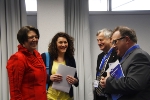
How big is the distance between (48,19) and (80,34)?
610mm

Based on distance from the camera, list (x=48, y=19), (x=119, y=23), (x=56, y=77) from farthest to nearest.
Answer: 1. (x=119, y=23)
2. (x=48, y=19)
3. (x=56, y=77)

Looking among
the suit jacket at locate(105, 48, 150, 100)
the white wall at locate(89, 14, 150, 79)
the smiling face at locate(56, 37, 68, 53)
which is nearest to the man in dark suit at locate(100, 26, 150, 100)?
the suit jacket at locate(105, 48, 150, 100)

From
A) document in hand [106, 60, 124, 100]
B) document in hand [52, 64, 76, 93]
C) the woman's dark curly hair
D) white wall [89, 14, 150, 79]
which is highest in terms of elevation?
white wall [89, 14, 150, 79]

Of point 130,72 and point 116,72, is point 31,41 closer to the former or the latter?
point 116,72

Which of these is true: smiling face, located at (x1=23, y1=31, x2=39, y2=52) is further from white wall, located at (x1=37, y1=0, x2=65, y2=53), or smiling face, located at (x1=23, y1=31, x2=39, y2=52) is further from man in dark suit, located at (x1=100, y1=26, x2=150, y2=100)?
white wall, located at (x1=37, y1=0, x2=65, y2=53)

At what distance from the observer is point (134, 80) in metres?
1.34

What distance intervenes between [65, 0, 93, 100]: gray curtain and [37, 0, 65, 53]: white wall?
22cm

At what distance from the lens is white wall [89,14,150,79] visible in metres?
3.45

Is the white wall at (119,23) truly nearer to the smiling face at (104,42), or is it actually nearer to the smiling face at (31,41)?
the smiling face at (104,42)

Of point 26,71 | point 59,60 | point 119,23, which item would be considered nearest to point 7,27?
point 59,60

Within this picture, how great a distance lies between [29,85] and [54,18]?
1.56 m

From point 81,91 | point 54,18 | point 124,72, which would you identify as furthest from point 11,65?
point 81,91

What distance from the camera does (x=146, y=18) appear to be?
11.7ft

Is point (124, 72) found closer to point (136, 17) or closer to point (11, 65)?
point (11, 65)
